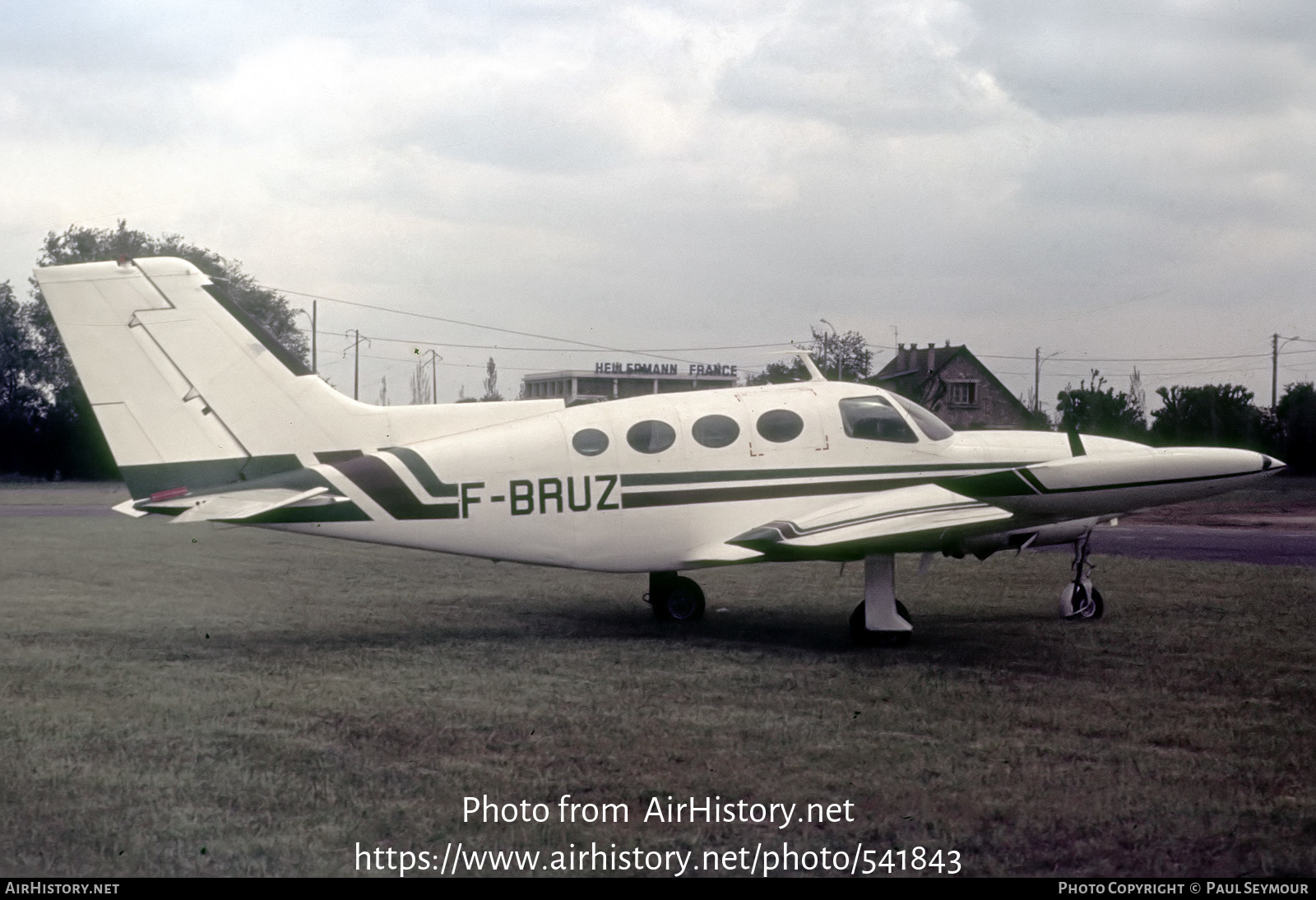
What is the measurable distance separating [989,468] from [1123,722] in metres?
4.80

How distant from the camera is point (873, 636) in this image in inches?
482

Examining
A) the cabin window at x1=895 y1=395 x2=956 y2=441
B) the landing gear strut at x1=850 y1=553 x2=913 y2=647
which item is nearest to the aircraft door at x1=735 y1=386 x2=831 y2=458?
the cabin window at x1=895 y1=395 x2=956 y2=441

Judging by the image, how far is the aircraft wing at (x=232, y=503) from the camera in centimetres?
1178

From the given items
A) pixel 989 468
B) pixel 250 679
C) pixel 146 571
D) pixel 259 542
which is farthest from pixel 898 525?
pixel 259 542

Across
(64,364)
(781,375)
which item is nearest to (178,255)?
(64,364)

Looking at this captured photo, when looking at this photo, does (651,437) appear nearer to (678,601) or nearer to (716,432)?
(716,432)

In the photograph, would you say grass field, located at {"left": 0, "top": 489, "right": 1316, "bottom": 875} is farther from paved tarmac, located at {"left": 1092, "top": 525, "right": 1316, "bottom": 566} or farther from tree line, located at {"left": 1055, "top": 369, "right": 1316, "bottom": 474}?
tree line, located at {"left": 1055, "top": 369, "right": 1316, "bottom": 474}

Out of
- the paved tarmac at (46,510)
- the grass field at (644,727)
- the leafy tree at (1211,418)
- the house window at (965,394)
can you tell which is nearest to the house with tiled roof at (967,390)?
the house window at (965,394)

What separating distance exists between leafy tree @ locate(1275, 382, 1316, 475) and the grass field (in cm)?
2757

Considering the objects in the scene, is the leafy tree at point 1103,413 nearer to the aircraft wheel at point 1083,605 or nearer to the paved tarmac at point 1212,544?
the paved tarmac at point 1212,544

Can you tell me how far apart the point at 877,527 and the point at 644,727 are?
4260mm

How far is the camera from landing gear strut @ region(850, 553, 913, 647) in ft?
40.1

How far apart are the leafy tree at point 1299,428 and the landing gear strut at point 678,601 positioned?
1318 inches

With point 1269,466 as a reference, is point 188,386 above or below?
above
